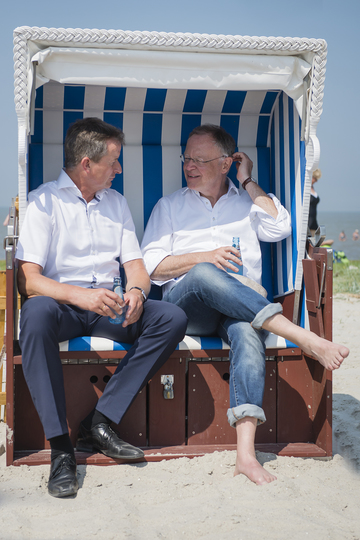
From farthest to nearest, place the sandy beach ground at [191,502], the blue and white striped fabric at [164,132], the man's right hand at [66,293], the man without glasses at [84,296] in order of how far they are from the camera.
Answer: the blue and white striped fabric at [164,132] < the man's right hand at [66,293] < the man without glasses at [84,296] < the sandy beach ground at [191,502]

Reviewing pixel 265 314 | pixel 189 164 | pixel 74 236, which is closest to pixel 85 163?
pixel 74 236

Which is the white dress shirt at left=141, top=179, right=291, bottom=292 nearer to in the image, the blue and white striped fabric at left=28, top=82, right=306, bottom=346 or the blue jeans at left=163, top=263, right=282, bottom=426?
the blue and white striped fabric at left=28, top=82, right=306, bottom=346

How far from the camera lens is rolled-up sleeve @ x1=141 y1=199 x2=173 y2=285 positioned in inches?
123

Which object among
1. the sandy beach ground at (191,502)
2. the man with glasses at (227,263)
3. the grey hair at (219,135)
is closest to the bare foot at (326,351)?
the man with glasses at (227,263)

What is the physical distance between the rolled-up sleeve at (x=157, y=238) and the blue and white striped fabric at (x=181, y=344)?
617mm

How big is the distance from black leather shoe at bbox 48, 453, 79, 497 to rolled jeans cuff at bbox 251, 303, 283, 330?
3.47 feet

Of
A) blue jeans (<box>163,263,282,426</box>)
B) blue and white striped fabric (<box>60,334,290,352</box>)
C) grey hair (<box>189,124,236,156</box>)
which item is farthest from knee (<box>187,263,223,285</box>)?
grey hair (<box>189,124,236,156</box>)

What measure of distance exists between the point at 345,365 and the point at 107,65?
301cm

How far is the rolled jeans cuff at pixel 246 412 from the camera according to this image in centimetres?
231

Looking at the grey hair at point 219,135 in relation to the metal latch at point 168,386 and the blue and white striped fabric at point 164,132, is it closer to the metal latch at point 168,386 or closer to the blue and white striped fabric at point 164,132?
the blue and white striped fabric at point 164,132

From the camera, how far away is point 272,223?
10.4 ft

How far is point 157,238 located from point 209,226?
364mm

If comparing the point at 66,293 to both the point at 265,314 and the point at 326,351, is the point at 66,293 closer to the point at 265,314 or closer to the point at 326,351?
the point at 265,314

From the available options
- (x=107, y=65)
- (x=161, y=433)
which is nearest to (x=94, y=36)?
(x=107, y=65)
